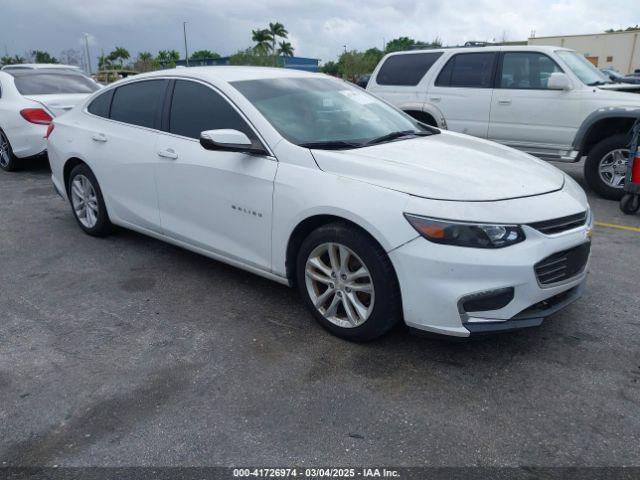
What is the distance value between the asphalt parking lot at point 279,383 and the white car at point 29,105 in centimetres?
476

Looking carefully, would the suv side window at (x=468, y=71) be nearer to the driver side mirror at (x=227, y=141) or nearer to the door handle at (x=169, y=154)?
the door handle at (x=169, y=154)

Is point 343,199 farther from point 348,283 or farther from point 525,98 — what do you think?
point 525,98

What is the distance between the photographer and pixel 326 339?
11.7ft

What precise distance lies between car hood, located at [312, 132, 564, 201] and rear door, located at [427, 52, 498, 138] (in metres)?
4.42

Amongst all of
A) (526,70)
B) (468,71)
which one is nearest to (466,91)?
(468,71)

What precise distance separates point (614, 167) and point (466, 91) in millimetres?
2339

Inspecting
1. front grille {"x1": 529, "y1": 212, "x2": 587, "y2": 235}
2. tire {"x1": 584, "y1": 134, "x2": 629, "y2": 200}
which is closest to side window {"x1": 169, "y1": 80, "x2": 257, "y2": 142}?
front grille {"x1": 529, "y1": 212, "x2": 587, "y2": 235}

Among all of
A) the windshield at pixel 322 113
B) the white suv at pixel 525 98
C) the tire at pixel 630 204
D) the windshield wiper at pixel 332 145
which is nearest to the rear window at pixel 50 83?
the white suv at pixel 525 98

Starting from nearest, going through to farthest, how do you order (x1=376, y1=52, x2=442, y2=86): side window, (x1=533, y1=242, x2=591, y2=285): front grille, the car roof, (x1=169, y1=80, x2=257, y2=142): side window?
1. (x1=533, y1=242, x2=591, y2=285): front grille
2. (x1=169, y1=80, x2=257, y2=142): side window
3. the car roof
4. (x1=376, y1=52, x2=442, y2=86): side window

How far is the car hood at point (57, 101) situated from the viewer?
8516mm

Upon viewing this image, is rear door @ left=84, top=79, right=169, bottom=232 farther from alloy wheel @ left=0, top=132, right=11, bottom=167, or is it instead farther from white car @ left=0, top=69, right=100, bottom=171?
alloy wheel @ left=0, top=132, right=11, bottom=167

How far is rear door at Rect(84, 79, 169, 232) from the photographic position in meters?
4.61

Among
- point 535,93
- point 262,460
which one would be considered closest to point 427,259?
point 262,460

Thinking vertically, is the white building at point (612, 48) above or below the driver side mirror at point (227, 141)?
above
